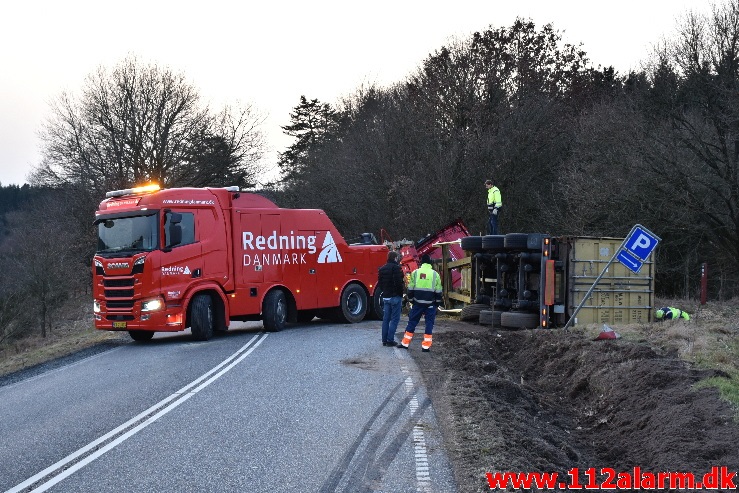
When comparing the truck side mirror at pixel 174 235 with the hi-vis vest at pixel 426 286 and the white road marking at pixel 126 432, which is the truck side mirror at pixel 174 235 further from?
the hi-vis vest at pixel 426 286

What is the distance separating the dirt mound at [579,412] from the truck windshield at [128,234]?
628cm

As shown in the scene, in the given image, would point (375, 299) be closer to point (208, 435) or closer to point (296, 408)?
point (296, 408)

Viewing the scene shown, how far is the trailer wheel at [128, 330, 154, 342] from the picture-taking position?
1770 centimetres

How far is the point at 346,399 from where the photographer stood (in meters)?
9.55

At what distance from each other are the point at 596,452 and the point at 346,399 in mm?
3017

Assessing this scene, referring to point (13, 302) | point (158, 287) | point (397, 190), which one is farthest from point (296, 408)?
point (13, 302)

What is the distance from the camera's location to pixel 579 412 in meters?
10.1

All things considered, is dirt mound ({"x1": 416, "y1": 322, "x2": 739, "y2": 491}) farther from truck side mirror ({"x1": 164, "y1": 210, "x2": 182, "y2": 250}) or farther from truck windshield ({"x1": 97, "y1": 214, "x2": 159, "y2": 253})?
truck windshield ({"x1": 97, "y1": 214, "x2": 159, "y2": 253})

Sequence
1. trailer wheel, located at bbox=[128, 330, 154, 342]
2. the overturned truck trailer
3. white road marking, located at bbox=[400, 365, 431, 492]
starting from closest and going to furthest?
white road marking, located at bbox=[400, 365, 431, 492] < the overturned truck trailer < trailer wheel, located at bbox=[128, 330, 154, 342]

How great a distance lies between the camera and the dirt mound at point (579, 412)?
270 inches

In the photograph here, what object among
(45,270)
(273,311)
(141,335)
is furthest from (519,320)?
(45,270)

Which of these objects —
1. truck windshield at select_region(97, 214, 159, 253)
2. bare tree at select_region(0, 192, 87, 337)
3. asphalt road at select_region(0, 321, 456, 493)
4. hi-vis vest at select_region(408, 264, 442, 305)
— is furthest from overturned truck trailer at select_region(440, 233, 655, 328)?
bare tree at select_region(0, 192, 87, 337)

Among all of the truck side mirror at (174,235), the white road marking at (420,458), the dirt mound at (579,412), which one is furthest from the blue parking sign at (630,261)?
the truck side mirror at (174,235)

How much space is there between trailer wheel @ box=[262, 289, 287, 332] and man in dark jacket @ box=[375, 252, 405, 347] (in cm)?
395
